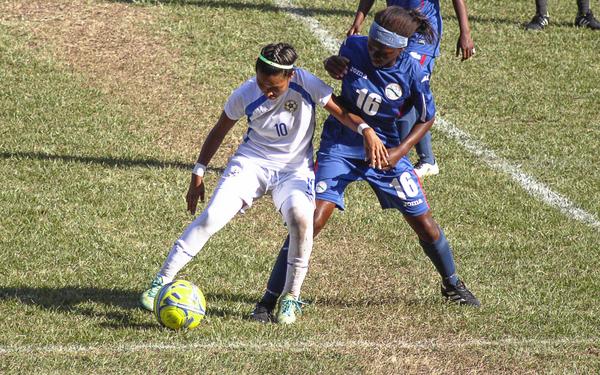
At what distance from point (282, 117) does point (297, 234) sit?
0.77 metres

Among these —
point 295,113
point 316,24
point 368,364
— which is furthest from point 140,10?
point 368,364

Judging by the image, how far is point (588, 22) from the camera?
1590cm

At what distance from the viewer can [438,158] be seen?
39.1ft

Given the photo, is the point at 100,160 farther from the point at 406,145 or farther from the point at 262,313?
the point at 406,145

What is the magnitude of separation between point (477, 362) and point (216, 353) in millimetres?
1680

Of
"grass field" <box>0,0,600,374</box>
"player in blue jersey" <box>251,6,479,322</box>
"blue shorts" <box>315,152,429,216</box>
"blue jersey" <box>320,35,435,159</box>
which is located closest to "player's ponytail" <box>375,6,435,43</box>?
"player in blue jersey" <box>251,6,479,322</box>

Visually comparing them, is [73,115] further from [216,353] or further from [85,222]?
[216,353]

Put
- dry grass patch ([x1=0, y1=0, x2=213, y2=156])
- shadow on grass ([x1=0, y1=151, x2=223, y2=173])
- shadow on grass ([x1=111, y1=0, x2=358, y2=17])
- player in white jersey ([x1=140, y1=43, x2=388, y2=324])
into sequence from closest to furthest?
player in white jersey ([x1=140, y1=43, x2=388, y2=324]) → shadow on grass ([x1=0, y1=151, x2=223, y2=173]) → dry grass patch ([x1=0, y1=0, x2=213, y2=156]) → shadow on grass ([x1=111, y1=0, x2=358, y2=17])

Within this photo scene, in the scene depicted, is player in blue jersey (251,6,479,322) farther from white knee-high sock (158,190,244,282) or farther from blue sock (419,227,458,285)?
white knee-high sock (158,190,244,282)

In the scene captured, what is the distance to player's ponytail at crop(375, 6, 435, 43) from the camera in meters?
7.60

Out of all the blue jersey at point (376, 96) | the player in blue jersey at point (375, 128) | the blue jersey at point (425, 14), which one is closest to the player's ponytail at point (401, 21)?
the player in blue jersey at point (375, 128)

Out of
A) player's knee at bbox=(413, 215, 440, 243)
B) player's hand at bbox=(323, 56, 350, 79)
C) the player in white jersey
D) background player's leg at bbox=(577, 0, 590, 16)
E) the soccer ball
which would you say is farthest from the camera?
background player's leg at bbox=(577, 0, 590, 16)

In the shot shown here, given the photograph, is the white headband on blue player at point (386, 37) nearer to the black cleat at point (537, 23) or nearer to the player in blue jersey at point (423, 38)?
the player in blue jersey at point (423, 38)

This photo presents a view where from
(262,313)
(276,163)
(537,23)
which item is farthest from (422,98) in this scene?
(537,23)
